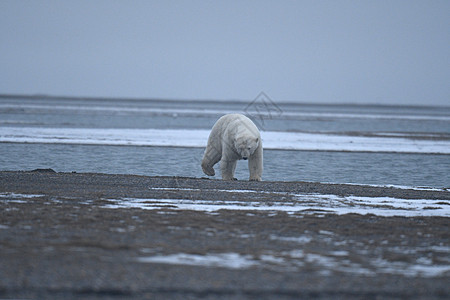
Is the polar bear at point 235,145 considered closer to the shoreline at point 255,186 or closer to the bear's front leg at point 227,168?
the bear's front leg at point 227,168

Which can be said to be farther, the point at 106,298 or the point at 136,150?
the point at 136,150

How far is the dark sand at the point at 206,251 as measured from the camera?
4070mm

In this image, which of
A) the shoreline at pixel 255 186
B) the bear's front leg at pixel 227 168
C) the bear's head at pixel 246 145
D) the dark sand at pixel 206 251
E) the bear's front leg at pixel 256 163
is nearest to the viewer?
the dark sand at pixel 206 251

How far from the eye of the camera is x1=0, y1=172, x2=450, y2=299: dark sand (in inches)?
160

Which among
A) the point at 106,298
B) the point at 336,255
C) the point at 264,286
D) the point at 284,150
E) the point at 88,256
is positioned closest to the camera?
the point at 106,298

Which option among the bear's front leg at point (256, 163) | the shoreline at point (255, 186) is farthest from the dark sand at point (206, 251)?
the bear's front leg at point (256, 163)

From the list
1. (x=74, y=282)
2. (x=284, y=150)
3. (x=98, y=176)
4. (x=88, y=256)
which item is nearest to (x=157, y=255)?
(x=88, y=256)

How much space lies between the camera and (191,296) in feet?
13.0

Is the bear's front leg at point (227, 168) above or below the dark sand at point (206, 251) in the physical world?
below

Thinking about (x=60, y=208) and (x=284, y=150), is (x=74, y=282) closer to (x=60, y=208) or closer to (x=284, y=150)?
(x=60, y=208)

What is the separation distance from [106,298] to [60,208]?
3.23m

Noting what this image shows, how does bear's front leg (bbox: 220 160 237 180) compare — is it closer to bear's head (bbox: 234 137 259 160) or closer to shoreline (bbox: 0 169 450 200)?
bear's head (bbox: 234 137 259 160)

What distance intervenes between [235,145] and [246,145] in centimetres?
27

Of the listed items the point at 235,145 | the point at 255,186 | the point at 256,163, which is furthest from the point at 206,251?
the point at 256,163
